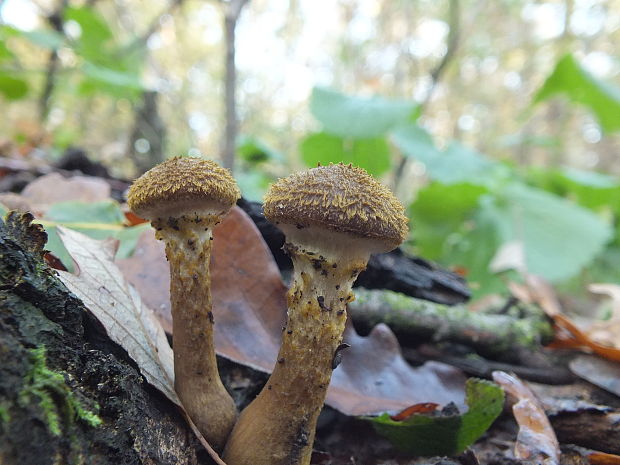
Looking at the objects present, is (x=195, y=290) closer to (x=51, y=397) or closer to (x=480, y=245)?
(x=51, y=397)

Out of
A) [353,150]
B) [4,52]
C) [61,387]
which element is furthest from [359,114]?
[61,387]

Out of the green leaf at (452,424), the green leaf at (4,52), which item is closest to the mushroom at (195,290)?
the green leaf at (452,424)

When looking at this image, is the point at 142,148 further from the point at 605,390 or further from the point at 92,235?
the point at 605,390

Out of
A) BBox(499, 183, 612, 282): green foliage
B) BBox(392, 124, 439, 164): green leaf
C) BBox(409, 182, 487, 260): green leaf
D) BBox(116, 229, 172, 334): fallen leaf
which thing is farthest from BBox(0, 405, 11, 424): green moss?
Answer: BBox(409, 182, 487, 260): green leaf

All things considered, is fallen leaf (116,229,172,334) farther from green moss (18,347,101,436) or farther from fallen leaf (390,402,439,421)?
fallen leaf (390,402,439,421)

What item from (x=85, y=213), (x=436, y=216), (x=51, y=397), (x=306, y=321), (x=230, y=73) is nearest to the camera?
(x=51, y=397)

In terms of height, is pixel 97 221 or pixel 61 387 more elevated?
pixel 97 221
